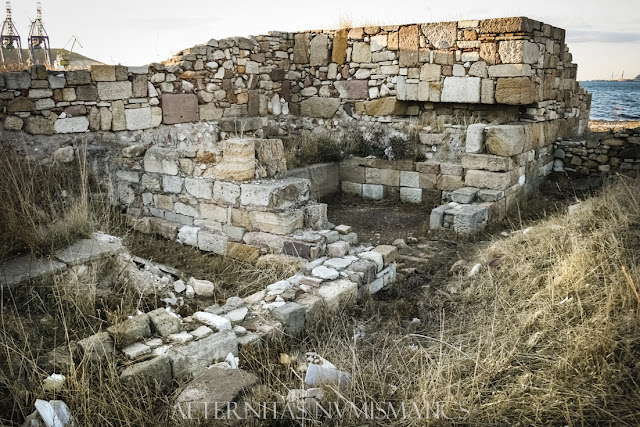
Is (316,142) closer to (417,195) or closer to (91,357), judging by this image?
(417,195)

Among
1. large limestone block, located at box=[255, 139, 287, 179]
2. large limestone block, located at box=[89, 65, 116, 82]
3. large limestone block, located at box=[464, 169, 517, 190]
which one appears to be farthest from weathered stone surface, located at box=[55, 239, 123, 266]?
large limestone block, located at box=[464, 169, 517, 190]

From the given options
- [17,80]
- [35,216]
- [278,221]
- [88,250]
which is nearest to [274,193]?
[278,221]

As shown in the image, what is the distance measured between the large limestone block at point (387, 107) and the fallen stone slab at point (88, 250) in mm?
5911

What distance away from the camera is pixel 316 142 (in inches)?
371

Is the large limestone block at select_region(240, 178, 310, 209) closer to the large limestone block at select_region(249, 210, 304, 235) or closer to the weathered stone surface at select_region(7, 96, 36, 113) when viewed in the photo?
the large limestone block at select_region(249, 210, 304, 235)

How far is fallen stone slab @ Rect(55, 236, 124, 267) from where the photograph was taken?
4.52 m

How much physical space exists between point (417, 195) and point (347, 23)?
12.2 feet

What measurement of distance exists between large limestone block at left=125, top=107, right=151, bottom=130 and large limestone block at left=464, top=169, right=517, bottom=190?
5.13 m

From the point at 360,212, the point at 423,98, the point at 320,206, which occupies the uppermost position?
the point at 423,98

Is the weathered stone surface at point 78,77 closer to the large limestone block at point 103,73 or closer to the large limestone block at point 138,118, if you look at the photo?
the large limestone block at point 103,73

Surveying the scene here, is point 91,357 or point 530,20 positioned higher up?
point 530,20

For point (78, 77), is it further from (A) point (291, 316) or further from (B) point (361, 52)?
(A) point (291, 316)

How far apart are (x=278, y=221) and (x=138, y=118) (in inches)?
148

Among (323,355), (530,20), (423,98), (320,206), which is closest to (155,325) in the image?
(323,355)
